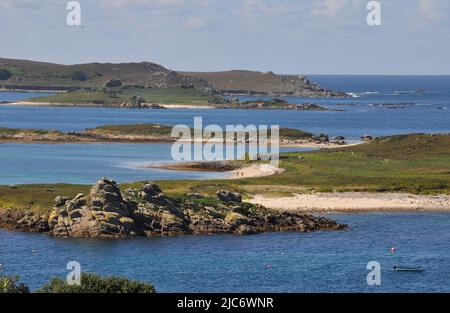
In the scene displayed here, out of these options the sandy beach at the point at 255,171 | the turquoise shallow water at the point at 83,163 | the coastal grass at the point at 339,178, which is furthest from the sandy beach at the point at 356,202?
the turquoise shallow water at the point at 83,163

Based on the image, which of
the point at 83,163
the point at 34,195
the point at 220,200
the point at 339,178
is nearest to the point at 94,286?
the point at 220,200

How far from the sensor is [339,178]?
115438mm

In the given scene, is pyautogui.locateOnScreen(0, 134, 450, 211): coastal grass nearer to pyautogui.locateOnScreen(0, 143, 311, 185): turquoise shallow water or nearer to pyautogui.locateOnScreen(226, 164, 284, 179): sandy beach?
pyautogui.locateOnScreen(226, 164, 284, 179): sandy beach

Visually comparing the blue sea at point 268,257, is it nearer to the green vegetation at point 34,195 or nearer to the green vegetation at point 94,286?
the green vegetation at point 34,195

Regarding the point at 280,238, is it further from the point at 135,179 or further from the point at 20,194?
the point at 135,179

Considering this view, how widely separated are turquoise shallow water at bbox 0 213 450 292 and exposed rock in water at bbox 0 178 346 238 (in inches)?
79.4

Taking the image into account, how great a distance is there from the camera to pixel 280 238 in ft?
276

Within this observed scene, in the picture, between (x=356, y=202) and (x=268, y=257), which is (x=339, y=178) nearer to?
(x=356, y=202)

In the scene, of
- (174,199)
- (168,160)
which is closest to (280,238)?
(174,199)

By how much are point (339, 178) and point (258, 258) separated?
4169 centimetres

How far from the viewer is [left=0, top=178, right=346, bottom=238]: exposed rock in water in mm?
85250

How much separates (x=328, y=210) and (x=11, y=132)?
351 ft

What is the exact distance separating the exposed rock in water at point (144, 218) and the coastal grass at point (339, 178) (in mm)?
3182
